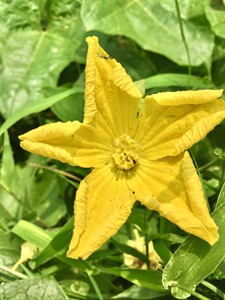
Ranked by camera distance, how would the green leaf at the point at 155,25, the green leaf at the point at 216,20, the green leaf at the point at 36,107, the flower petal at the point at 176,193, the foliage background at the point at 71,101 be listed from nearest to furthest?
the flower petal at the point at 176,193, the foliage background at the point at 71,101, the green leaf at the point at 36,107, the green leaf at the point at 155,25, the green leaf at the point at 216,20

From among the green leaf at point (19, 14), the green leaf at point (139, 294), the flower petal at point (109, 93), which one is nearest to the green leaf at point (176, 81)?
the flower petal at point (109, 93)

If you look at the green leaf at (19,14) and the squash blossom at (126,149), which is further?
the green leaf at (19,14)

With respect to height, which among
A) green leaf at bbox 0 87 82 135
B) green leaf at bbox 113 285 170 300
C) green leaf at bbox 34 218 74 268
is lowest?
green leaf at bbox 113 285 170 300

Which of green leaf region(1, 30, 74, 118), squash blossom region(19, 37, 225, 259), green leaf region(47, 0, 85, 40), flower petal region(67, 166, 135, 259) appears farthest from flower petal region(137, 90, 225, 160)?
green leaf region(47, 0, 85, 40)

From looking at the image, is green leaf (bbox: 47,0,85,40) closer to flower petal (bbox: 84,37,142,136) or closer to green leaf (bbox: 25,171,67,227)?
green leaf (bbox: 25,171,67,227)

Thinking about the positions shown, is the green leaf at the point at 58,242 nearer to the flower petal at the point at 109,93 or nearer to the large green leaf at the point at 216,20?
the flower petal at the point at 109,93

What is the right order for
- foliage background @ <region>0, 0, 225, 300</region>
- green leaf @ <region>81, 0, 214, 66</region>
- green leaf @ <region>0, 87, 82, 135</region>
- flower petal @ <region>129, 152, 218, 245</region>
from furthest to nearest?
green leaf @ <region>81, 0, 214, 66</region> → green leaf @ <region>0, 87, 82, 135</region> → foliage background @ <region>0, 0, 225, 300</region> → flower petal @ <region>129, 152, 218, 245</region>

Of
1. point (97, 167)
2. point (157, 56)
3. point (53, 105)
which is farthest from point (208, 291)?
point (157, 56)
